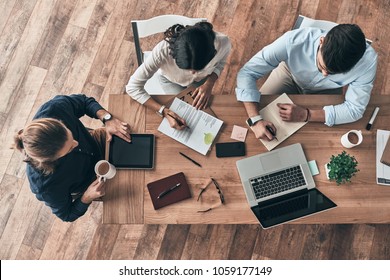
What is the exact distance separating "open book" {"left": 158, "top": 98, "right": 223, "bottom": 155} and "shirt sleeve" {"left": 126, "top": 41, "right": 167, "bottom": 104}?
0.51ft

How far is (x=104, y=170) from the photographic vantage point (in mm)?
1554

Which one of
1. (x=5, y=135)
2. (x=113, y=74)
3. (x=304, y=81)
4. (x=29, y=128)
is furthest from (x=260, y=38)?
(x=5, y=135)

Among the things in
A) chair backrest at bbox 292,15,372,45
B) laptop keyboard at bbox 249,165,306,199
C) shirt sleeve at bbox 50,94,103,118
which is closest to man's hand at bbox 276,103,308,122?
laptop keyboard at bbox 249,165,306,199

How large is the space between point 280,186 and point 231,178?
23 centimetres

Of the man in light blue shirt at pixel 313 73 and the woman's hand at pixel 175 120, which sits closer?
the man in light blue shirt at pixel 313 73

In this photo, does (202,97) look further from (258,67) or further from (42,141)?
(42,141)

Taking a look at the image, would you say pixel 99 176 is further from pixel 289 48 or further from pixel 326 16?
pixel 326 16

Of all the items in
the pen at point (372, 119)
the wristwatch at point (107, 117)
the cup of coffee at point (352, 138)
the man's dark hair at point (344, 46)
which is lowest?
the wristwatch at point (107, 117)

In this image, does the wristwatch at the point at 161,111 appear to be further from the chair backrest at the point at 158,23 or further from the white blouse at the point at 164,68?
the chair backrest at the point at 158,23

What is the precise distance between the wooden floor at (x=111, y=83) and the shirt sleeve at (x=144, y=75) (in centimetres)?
91

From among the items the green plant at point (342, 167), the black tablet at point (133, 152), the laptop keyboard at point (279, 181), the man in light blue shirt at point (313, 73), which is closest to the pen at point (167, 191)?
the black tablet at point (133, 152)

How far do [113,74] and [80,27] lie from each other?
0.47 metres

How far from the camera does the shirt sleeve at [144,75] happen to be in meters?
1.66

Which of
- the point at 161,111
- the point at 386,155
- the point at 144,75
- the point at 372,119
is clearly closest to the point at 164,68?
the point at 144,75
